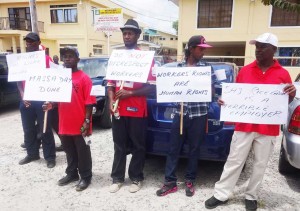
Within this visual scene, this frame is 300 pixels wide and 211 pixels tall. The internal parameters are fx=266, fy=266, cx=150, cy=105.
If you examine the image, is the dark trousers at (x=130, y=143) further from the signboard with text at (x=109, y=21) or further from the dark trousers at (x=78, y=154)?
the signboard with text at (x=109, y=21)

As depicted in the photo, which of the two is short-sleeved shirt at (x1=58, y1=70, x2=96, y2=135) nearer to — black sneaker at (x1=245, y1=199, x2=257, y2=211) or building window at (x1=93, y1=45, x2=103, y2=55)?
black sneaker at (x1=245, y1=199, x2=257, y2=211)

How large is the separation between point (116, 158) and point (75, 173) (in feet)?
2.24

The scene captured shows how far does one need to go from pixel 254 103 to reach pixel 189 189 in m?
1.30

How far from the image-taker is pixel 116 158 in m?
3.44

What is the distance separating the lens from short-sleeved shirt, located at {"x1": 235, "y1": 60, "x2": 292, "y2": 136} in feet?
8.94

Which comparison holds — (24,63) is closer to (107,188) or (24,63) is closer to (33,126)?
(33,126)

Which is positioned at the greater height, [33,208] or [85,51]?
[85,51]

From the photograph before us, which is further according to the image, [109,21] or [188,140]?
[109,21]

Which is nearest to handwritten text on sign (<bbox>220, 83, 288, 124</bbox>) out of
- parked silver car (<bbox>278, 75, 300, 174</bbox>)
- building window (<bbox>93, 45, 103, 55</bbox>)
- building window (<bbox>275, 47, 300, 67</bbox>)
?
parked silver car (<bbox>278, 75, 300, 174</bbox>)

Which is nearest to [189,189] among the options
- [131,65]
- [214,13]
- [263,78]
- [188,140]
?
[188,140]

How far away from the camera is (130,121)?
3297 mm

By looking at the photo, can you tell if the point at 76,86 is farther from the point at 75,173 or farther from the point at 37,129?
the point at 37,129

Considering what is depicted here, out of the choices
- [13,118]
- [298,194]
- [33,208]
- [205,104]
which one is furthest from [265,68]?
[13,118]

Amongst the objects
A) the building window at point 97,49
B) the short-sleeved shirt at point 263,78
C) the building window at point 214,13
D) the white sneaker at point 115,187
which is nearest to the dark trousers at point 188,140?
the short-sleeved shirt at point 263,78
